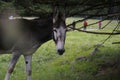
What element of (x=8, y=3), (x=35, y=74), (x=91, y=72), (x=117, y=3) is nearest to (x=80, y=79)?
(x=91, y=72)

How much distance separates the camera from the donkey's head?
6.79 metres

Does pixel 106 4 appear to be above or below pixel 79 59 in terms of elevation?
above

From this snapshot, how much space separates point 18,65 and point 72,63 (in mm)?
1554

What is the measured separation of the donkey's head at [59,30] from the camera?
6.79 metres

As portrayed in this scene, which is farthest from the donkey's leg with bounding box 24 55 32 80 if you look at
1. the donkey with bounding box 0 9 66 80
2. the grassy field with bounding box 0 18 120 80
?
the grassy field with bounding box 0 18 120 80

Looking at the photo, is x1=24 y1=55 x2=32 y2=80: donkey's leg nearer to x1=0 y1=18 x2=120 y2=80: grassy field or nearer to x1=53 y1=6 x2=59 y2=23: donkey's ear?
x1=0 y1=18 x2=120 y2=80: grassy field

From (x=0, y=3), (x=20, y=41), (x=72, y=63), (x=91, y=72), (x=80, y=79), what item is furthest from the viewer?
(x=72, y=63)

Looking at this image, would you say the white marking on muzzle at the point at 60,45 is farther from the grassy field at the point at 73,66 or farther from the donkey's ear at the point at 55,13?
the grassy field at the point at 73,66

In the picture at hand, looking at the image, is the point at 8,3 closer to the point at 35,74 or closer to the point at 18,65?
the point at 35,74

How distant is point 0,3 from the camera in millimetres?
7316

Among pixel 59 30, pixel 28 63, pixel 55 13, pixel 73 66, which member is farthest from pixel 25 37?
pixel 73 66

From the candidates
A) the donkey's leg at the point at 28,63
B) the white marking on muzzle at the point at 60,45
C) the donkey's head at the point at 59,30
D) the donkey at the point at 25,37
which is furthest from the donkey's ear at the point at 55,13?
the donkey's leg at the point at 28,63

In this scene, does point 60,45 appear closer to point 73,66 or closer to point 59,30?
point 59,30

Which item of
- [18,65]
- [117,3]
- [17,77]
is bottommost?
[18,65]
